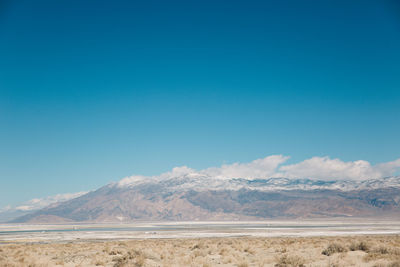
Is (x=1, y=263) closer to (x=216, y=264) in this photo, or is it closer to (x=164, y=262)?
(x=164, y=262)

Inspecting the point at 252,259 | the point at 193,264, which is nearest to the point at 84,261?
the point at 193,264

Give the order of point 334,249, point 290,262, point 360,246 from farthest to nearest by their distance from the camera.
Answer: point 360,246
point 334,249
point 290,262

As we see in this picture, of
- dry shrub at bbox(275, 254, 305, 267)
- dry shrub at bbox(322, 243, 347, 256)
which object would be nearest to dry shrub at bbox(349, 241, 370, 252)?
dry shrub at bbox(322, 243, 347, 256)

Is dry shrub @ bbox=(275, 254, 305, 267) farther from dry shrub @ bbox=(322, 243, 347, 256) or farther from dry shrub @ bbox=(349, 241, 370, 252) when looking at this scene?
dry shrub @ bbox=(349, 241, 370, 252)

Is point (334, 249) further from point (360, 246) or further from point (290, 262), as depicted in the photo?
point (290, 262)

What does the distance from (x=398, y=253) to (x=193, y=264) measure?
12615mm

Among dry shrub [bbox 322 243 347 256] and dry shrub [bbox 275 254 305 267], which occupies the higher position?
dry shrub [bbox 275 254 305 267]

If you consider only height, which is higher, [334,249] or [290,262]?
[290,262]

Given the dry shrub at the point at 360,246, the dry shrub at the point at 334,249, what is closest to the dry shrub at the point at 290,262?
the dry shrub at the point at 334,249

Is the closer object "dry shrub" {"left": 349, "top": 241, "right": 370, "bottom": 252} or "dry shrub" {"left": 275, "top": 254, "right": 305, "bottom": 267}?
"dry shrub" {"left": 275, "top": 254, "right": 305, "bottom": 267}

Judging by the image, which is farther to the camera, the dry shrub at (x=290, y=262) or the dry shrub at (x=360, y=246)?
the dry shrub at (x=360, y=246)

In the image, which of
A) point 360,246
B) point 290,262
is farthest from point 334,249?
point 290,262

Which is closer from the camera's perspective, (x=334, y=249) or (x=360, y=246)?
(x=334, y=249)

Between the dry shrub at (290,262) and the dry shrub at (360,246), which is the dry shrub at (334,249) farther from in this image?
the dry shrub at (290,262)
